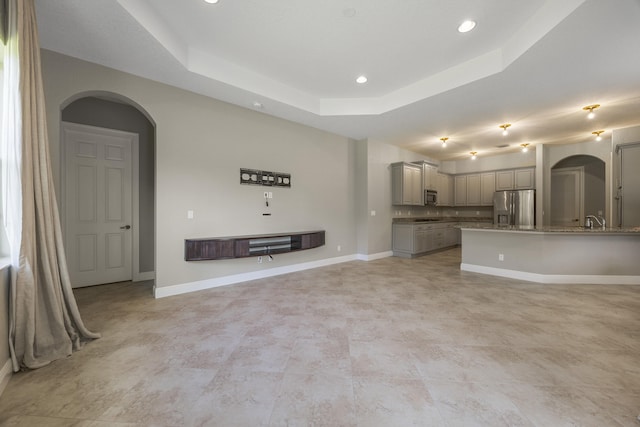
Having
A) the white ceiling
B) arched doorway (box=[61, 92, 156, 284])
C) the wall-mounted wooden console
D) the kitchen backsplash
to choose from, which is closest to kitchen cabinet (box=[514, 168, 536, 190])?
the kitchen backsplash

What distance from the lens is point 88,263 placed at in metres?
3.83

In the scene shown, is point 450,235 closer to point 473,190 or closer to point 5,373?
point 473,190

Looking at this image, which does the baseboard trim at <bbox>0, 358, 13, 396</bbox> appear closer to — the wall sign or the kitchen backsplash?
the wall sign

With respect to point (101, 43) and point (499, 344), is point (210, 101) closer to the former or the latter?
point (101, 43)

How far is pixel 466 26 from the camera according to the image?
105 inches

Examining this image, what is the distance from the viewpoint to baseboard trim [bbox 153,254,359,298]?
11.2ft

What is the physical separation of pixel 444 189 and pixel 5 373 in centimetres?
903

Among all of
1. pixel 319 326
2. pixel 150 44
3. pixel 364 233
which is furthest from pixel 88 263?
pixel 364 233

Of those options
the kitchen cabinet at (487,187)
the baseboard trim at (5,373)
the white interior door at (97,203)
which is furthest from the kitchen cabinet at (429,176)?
the baseboard trim at (5,373)

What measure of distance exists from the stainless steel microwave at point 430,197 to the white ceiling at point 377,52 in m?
2.71

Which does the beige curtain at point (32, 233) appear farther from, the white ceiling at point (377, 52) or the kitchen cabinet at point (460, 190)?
the kitchen cabinet at point (460, 190)

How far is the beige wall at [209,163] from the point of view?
2.96m

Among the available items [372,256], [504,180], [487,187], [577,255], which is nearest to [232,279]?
[372,256]

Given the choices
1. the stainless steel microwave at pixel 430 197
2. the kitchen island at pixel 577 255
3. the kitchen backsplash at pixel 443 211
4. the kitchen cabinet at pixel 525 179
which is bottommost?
the kitchen island at pixel 577 255
